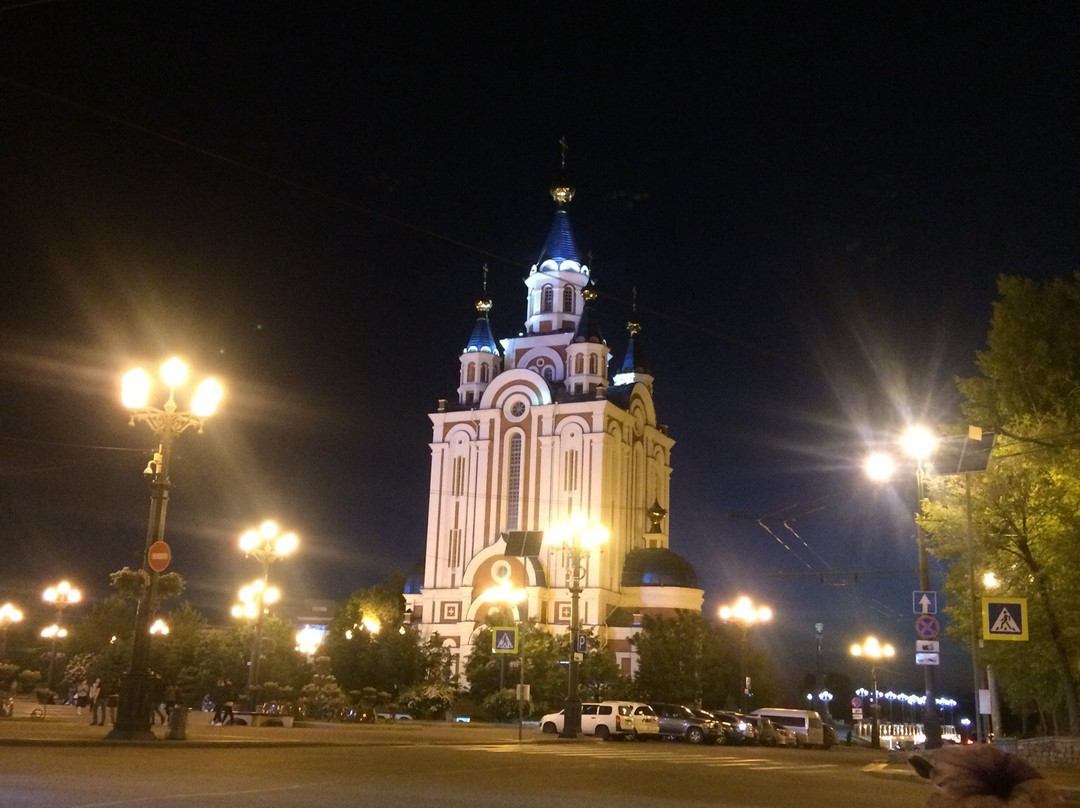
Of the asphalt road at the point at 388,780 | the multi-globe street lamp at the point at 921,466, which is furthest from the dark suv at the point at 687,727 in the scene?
the asphalt road at the point at 388,780

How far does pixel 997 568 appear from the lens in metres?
28.0

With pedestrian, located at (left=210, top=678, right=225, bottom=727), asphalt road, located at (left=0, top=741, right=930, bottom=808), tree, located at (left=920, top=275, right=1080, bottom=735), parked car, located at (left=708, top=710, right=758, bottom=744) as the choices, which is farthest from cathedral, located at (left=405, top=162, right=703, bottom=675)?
asphalt road, located at (left=0, top=741, right=930, bottom=808)

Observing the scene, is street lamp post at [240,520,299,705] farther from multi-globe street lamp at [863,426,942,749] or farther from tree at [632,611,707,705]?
tree at [632,611,707,705]

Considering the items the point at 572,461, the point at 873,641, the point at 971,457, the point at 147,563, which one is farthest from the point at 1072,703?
the point at 572,461

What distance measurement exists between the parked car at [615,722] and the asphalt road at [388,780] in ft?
55.3

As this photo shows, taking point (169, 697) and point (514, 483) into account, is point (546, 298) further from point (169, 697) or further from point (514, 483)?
point (169, 697)

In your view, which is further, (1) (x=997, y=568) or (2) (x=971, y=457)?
(1) (x=997, y=568)

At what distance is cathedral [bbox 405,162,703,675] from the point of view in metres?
68.9

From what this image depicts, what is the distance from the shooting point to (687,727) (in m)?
41.3

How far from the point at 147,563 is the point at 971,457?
52.5 feet

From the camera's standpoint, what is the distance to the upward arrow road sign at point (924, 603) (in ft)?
78.0

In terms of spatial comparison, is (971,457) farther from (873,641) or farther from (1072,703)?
(873,641)

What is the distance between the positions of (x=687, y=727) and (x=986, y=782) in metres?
40.4

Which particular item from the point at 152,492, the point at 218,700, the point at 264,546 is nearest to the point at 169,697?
the point at 264,546
